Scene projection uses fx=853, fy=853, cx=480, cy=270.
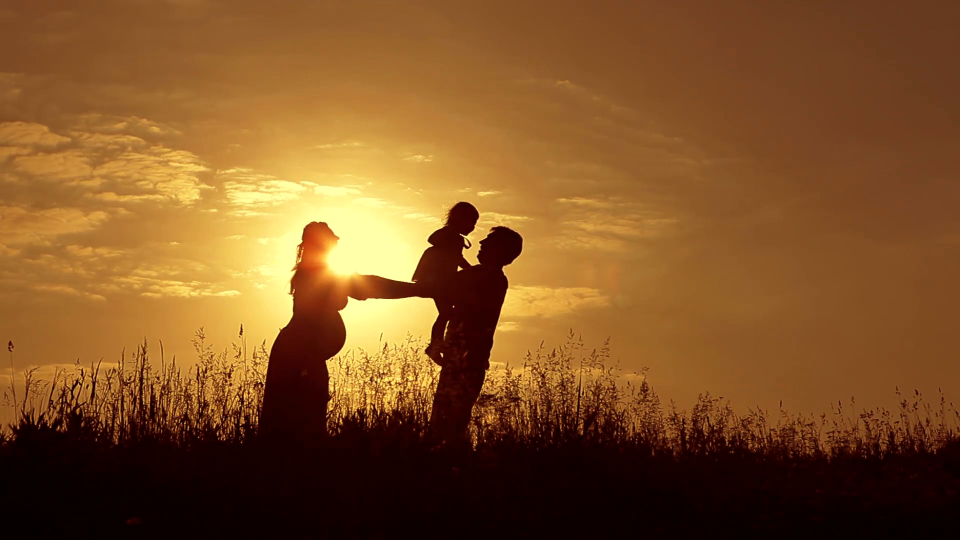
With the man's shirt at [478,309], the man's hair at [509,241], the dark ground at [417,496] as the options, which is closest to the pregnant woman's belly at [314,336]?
the dark ground at [417,496]

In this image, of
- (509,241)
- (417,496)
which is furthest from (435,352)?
(417,496)

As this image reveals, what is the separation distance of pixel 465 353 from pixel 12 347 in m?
3.98

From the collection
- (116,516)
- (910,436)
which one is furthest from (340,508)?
(910,436)

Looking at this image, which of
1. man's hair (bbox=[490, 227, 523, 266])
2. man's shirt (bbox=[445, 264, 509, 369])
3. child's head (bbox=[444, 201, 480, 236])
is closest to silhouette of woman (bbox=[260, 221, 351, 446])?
man's shirt (bbox=[445, 264, 509, 369])

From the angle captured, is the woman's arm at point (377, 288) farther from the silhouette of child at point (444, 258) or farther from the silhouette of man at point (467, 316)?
the silhouette of child at point (444, 258)

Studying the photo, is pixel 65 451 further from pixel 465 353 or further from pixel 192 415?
pixel 465 353

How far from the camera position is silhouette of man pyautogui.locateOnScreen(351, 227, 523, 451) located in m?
7.03

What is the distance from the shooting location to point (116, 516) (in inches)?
204

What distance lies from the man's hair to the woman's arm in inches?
36.0

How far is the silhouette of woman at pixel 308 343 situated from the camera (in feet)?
21.7

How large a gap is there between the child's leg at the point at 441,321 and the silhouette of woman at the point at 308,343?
1.41 meters

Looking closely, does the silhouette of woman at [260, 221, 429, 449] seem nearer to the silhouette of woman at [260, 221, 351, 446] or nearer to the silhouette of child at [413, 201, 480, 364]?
the silhouette of woman at [260, 221, 351, 446]

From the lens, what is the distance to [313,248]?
6.70 meters

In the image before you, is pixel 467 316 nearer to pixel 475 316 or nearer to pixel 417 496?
pixel 475 316
